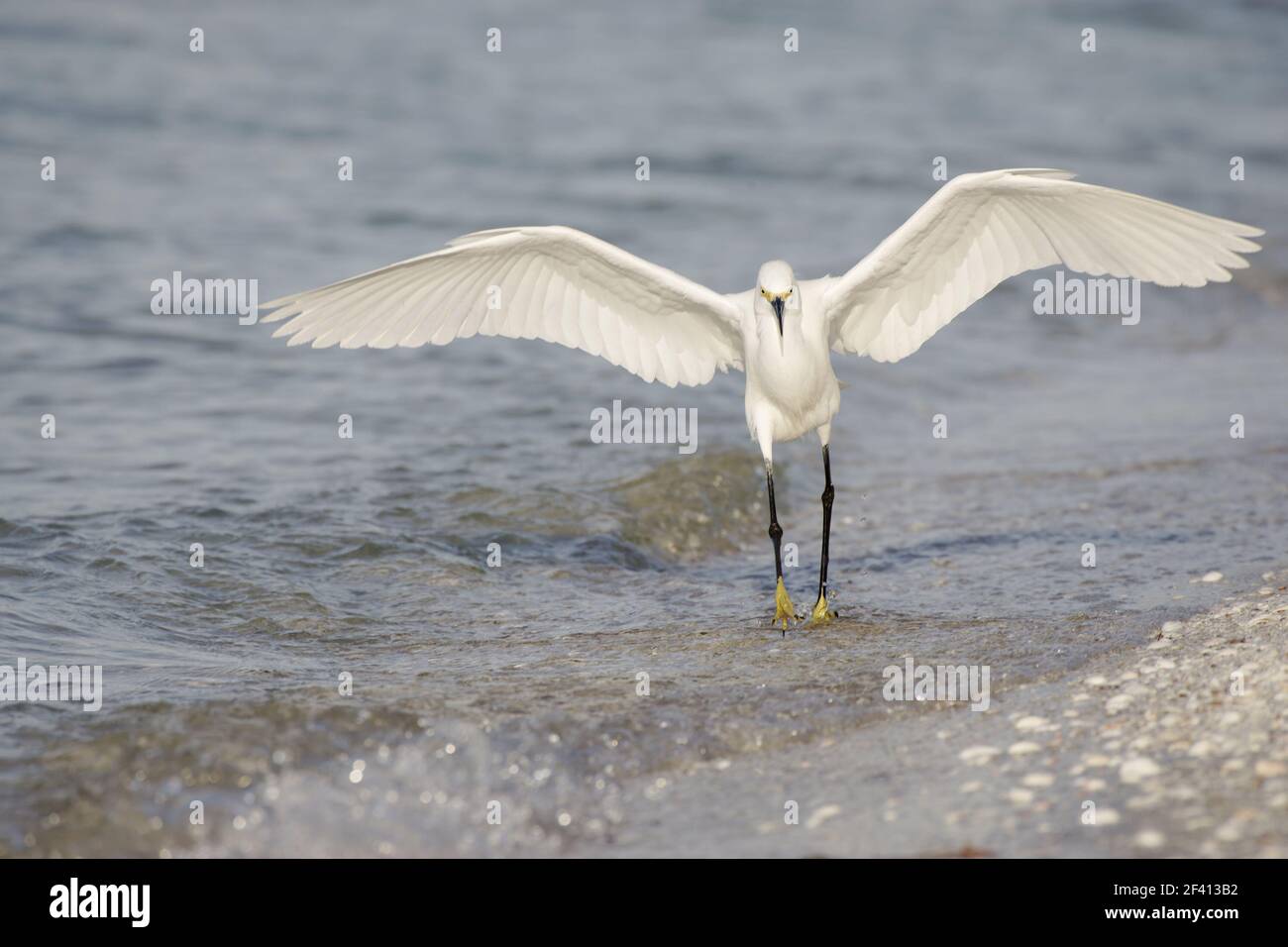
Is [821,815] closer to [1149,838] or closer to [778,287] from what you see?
[1149,838]

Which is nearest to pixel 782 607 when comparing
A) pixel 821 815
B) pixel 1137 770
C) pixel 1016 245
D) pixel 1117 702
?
pixel 1117 702

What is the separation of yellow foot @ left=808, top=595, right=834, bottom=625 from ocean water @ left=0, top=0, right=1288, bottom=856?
0.14 metres

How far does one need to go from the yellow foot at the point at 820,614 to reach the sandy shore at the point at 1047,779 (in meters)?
1.31

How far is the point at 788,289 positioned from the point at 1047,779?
8.76 feet

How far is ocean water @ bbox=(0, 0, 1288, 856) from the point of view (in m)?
4.96

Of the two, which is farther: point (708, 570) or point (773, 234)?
point (773, 234)

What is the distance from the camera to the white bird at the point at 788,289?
632cm

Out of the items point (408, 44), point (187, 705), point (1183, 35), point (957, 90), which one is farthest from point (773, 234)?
point (1183, 35)

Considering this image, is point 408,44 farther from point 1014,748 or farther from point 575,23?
point 1014,748

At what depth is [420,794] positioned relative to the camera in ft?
15.3

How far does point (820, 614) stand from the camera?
669cm

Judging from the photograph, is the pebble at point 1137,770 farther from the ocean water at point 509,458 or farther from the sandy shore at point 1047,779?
the ocean water at point 509,458

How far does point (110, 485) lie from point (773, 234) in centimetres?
868

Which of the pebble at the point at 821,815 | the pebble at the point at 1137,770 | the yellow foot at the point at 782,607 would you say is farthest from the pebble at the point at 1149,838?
the yellow foot at the point at 782,607
